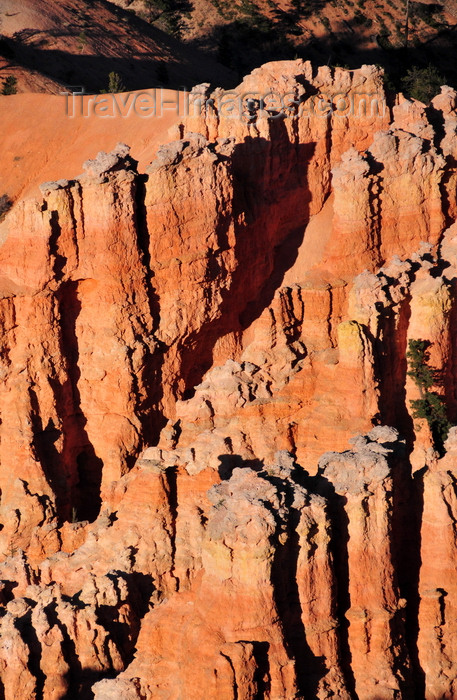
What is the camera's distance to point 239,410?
31719 millimetres

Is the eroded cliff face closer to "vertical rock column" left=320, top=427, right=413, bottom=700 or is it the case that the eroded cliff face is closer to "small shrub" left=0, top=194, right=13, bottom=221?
"vertical rock column" left=320, top=427, right=413, bottom=700

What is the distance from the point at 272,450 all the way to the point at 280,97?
1037cm

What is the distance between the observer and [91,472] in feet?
111

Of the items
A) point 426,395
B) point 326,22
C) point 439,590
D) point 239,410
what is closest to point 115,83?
point 239,410

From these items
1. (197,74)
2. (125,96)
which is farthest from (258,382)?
(197,74)

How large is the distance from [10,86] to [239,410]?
24.4 meters

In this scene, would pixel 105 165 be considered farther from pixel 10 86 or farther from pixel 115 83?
pixel 115 83

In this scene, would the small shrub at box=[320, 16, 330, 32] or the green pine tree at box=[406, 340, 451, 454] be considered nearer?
the green pine tree at box=[406, 340, 451, 454]

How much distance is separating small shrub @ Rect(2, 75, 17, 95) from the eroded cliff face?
16530mm

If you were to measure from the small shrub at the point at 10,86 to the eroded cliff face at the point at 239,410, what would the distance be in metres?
16.5

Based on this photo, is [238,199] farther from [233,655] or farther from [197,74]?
[197,74]

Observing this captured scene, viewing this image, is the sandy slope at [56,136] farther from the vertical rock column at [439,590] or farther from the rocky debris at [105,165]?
the vertical rock column at [439,590]

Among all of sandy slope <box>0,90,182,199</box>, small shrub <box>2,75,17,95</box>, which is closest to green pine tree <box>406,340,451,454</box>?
sandy slope <box>0,90,182,199</box>

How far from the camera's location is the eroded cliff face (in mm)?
24656
